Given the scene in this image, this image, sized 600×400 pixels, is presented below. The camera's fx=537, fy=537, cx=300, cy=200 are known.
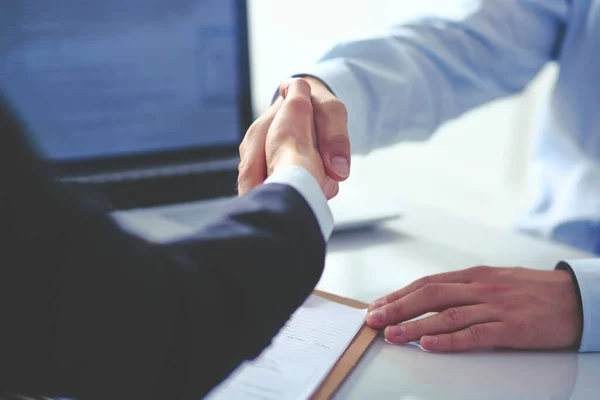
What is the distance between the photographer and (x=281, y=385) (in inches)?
16.9

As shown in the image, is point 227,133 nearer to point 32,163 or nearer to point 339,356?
point 339,356

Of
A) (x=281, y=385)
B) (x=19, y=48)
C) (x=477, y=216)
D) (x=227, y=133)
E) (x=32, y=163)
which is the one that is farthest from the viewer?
(x=477, y=216)

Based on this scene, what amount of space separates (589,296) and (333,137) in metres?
0.29

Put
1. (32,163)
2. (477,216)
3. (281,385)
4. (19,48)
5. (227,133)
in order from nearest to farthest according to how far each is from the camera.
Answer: (32,163), (281,385), (19,48), (227,133), (477,216)

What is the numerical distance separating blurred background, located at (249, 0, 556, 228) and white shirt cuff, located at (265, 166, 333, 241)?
4.21 ft

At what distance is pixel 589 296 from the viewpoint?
52 cm

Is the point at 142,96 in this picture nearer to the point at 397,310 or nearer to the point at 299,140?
the point at 299,140

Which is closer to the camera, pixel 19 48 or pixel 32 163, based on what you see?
pixel 32 163

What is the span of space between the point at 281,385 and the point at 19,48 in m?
0.55

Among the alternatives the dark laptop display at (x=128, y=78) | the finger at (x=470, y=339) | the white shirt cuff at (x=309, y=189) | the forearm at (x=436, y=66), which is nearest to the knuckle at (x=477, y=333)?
the finger at (x=470, y=339)

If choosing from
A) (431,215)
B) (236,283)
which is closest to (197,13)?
(431,215)

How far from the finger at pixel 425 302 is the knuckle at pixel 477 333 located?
33 mm

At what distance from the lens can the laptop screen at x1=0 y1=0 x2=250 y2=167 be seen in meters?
0.70

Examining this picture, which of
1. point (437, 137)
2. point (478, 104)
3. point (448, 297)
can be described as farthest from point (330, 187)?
point (437, 137)
